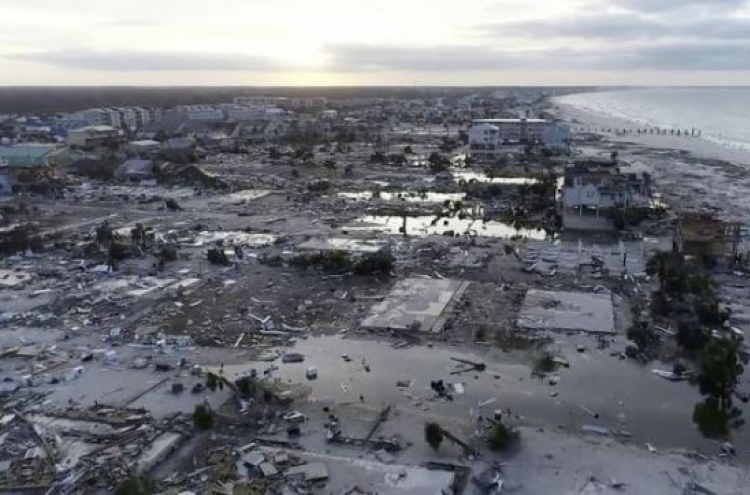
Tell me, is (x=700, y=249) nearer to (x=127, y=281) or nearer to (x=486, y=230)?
(x=486, y=230)

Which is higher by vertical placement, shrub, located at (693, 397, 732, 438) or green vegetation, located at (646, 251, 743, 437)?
green vegetation, located at (646, 251, 743, 437)

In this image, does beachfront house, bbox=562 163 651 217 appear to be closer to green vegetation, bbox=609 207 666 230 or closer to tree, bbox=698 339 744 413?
green vegetation, bbox=609 207 666 230

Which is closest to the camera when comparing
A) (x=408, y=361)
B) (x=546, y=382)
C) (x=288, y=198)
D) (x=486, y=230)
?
(x=546, y=382)

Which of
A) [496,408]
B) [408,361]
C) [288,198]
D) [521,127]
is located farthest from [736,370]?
[521,127]

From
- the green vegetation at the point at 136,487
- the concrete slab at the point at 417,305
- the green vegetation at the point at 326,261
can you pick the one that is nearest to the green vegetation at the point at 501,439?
the concrete slab at the point at 417,305

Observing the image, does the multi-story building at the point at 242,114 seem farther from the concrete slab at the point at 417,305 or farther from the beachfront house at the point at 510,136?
the concrete slab at the point at 417,305

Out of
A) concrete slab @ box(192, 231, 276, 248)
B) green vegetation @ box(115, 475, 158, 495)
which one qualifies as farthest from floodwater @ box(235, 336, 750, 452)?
concrete slab @ box(192, 231, 276, 248)
